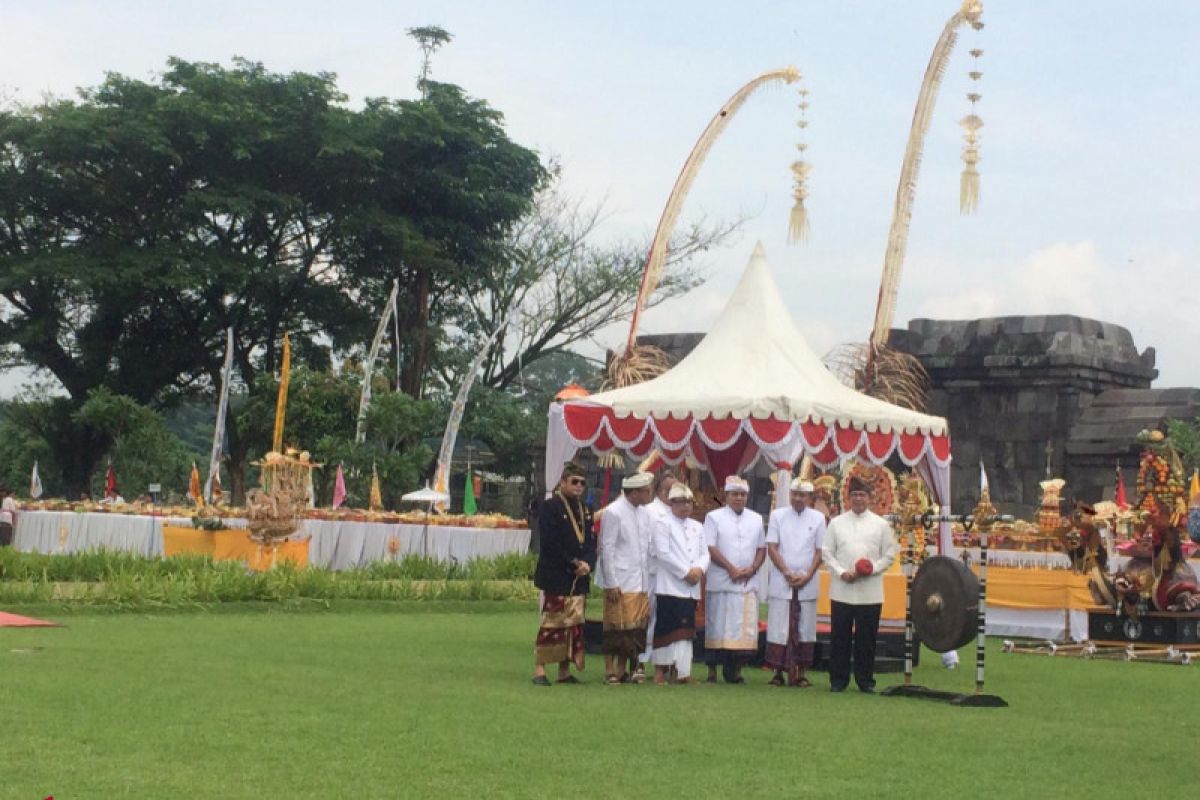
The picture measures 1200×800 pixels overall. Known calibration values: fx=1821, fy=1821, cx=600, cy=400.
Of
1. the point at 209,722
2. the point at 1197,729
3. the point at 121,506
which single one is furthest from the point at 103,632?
the point at 121,506

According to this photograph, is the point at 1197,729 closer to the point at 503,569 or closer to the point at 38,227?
the point at 503,569

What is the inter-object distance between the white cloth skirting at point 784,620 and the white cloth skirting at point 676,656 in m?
0.72

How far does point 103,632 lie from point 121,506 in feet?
43.2

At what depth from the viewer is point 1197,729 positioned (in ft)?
35.6

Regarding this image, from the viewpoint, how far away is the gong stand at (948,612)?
12.0 meters

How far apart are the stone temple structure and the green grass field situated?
14073 mm

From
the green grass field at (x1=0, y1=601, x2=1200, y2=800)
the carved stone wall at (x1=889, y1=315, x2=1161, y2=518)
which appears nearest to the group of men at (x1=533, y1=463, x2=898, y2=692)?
the green grass field at (x1=0, y1=601, x2=1200, y2=800)

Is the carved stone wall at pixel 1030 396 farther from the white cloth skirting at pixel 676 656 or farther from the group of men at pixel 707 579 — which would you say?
the white cloth skirting at pixel 676 656

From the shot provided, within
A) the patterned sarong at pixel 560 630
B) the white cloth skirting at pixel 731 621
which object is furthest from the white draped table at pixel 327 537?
the patterned sarong at pixel 560 630

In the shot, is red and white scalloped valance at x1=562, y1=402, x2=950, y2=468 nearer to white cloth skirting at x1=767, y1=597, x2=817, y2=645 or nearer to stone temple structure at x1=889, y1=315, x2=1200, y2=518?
white cloth skirting at x1=767, y1=597, x2=817, y2=645

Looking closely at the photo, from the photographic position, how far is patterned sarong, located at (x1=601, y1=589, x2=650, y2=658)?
43.3 feet

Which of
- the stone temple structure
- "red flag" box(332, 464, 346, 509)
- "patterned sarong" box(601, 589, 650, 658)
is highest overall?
the stone temple structure

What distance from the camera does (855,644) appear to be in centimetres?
1310

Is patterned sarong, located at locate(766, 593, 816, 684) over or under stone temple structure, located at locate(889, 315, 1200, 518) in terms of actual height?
under
